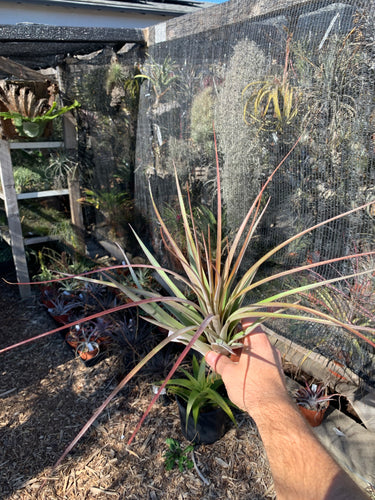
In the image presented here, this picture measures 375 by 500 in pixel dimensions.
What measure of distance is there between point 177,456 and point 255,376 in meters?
→ 1.02

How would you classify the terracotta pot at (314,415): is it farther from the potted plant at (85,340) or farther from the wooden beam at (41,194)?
the wooden beam at (41,194)

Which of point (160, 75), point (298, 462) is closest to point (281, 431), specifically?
point (298, 462)

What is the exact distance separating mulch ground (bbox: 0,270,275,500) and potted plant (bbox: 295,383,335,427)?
291 mm

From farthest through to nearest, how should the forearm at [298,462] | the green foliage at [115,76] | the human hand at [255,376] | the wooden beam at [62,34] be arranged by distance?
the green foliage at [115,76] → the wooden beam at [62,34] → the human hand at [255,376] → the forearm at [298,462]

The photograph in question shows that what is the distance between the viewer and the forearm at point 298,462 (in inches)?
30.9

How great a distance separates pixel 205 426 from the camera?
1.80 meters

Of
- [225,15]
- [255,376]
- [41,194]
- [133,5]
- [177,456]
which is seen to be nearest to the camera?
[255,376]

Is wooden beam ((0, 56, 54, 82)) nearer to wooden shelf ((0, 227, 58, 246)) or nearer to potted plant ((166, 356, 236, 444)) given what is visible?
wooden shelf ((0, 227, 58, 246))

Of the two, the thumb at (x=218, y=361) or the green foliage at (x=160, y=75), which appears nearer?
the thumb at (x=218, y=361)

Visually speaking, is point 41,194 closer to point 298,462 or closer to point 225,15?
point 225,15

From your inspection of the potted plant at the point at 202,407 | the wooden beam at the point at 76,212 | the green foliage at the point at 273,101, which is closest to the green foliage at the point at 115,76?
the wooden beam at the point at 76,212

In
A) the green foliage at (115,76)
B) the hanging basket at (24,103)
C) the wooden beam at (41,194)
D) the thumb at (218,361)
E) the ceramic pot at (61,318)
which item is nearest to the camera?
the thumb at (218,361)

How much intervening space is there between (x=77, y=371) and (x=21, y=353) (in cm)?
52

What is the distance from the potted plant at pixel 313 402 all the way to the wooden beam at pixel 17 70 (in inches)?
119
